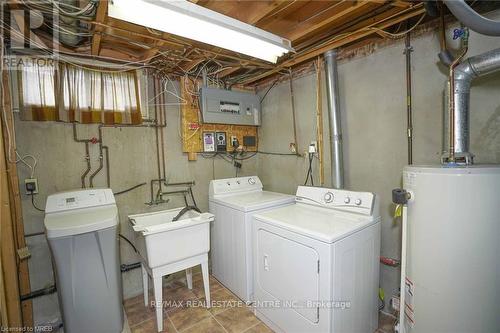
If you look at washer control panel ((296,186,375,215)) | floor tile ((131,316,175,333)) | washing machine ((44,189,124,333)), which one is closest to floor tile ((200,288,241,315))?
floor tile ((131,316,175,333))

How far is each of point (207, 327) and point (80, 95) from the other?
235cm

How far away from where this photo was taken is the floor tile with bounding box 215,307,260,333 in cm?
198

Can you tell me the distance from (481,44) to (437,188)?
1076 mm

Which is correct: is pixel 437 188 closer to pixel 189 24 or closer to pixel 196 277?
pixel 189 24

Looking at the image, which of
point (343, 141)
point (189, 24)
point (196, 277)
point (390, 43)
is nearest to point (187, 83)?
point (189, 24)

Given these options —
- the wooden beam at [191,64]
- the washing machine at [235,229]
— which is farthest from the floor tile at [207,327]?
the wooden beam at [191,64]

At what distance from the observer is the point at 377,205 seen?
183cm

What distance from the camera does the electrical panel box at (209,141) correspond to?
284 cm

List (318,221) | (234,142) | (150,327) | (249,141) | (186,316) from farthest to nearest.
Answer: (249,141), (234,142), (186,316), (150,327), (318,221)

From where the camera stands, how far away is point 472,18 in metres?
1.21

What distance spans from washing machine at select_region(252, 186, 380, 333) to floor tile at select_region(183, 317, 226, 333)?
364mm

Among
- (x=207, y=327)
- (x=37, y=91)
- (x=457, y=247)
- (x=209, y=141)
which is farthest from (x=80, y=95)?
(x=457, y=247)

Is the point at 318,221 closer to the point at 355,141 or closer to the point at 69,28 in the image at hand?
the point at 355,141

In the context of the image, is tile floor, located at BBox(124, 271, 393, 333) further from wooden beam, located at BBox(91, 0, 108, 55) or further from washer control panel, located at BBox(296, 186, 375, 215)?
wooden beam, located at BBox(91, 0, 108, 55)
